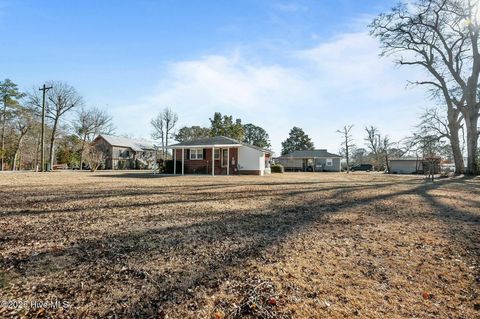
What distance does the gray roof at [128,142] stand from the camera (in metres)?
48.2

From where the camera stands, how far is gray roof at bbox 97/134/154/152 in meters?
48.2

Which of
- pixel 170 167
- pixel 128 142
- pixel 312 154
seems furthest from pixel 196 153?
pixel 128 142

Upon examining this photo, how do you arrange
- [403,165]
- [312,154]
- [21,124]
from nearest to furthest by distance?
[21,124] < [312,154] < [403,165]

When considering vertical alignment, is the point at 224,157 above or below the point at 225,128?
below

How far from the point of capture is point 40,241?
3.76 metres

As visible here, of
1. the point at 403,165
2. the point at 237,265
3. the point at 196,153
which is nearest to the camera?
the point at 237,265

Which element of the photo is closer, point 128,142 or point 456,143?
point 456,143

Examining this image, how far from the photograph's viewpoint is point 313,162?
46125 mm

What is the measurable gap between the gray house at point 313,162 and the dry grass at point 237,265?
40.4 m

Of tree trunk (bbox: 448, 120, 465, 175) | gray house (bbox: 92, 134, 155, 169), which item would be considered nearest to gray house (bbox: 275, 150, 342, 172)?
tree trunk (bbox: 448, 120, 465, 175)

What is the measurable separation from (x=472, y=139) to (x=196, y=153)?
21620 mm

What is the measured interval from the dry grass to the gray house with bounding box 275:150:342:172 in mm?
40433

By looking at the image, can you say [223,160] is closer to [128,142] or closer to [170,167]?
[170,167]

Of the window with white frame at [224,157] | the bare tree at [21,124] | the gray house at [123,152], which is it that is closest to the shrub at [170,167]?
the window with white frame at [224,157]
